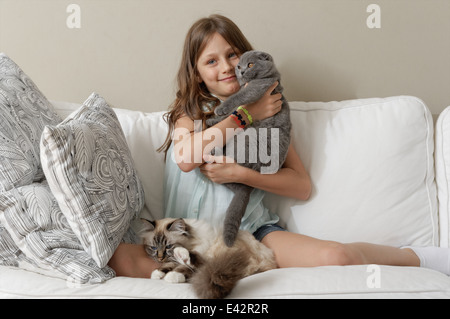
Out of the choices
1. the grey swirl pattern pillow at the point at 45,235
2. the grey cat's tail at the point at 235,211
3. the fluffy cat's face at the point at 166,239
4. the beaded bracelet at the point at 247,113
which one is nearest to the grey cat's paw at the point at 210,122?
the beaded bracelet at the point at 247,113

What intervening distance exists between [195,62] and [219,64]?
11 centimetres

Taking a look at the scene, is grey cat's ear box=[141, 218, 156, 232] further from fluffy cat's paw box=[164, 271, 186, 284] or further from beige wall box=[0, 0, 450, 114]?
beige wall box=[0, 0, 450, 114]

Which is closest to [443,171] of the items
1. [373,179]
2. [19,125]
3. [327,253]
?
[373,179]

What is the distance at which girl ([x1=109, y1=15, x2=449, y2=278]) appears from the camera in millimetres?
1312

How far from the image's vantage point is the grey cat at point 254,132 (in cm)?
135

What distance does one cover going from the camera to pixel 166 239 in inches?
50.4

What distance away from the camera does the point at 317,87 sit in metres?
1.87

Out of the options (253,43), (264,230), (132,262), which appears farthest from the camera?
(253,43)

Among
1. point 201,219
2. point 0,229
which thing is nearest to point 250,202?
point 201,219

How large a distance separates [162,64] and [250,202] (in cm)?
82

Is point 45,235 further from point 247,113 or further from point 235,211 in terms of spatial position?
point 247,113

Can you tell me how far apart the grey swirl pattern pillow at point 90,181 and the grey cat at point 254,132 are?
1.13 feet

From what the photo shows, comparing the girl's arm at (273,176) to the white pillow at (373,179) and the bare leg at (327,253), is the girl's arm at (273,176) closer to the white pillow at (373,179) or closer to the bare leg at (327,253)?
the white pillow at (373,179)
